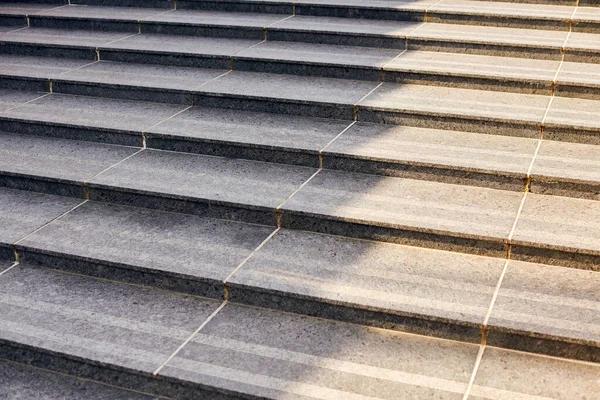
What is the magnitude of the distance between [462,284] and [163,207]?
1903 mm

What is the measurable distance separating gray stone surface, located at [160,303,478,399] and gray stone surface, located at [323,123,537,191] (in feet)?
4.05

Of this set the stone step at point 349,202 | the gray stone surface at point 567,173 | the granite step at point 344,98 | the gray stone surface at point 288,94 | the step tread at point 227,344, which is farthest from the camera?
the gray stone surface at point 288,94

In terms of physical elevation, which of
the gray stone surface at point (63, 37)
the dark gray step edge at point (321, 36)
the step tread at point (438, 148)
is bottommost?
the step tread at point (438, 148)

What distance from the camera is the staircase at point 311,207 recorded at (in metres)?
3.83

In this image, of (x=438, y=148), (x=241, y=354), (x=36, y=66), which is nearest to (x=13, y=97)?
(x=36, y=66)

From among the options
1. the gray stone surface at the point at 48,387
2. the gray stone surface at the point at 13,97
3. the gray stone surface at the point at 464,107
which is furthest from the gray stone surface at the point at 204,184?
the gray stone surface at the point at 13,97

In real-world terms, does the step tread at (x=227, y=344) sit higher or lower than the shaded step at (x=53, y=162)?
lower

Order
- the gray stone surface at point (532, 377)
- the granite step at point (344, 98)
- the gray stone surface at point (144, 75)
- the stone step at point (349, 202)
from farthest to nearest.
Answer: the gray stone surface at point (144, 75), the granite step at point (344, 98), the stone step at point (349, 202), the gray stone surface at point (532, 377)

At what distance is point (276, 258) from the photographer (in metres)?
4.39

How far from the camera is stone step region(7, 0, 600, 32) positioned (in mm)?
6320

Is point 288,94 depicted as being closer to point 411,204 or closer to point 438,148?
point 438,148

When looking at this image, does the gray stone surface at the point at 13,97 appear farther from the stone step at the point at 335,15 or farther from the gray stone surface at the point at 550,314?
the gray stone surface at the point at 550,314

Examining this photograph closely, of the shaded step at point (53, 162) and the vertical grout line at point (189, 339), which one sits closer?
the vertical grout line at point (189, 339)

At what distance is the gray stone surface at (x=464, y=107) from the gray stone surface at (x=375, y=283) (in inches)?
47.1
